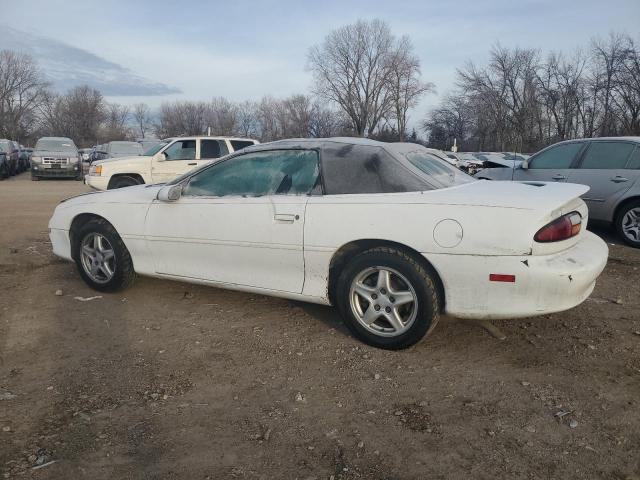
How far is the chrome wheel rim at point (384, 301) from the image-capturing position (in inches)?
131

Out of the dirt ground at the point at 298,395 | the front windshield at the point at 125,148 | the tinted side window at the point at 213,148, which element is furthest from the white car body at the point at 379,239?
the front windshield at the point at 125,148

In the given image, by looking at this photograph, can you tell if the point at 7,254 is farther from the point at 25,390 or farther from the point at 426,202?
the point at 426,202

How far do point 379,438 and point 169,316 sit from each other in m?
2.34

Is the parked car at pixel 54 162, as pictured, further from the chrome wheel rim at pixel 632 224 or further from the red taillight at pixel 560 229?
the red taillight at pixel 560 229

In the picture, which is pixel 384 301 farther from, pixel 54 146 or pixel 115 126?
pixel 115 126

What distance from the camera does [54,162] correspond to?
2019 cm

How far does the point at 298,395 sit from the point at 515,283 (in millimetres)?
1480

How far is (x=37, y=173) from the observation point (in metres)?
20.3

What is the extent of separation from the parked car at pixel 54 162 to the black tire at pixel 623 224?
65.3ft

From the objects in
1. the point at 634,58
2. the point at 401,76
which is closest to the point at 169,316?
the point at 634,58

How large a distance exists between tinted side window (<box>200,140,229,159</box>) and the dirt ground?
7599mm

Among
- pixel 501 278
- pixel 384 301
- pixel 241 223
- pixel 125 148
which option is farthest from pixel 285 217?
pixel 125 148

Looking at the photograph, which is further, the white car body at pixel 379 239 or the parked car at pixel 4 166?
the parked car at pixel 4 166

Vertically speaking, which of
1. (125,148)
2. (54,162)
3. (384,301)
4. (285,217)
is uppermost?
(125,148)
